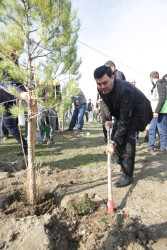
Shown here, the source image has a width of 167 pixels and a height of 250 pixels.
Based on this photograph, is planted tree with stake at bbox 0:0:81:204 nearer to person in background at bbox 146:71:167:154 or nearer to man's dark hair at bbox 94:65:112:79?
man's dark hair at bbox 94:65:112:79

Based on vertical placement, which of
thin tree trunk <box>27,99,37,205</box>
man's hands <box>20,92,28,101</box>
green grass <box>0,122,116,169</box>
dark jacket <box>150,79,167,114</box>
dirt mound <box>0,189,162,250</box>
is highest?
dark jacket <box>150,79,167,114</box>

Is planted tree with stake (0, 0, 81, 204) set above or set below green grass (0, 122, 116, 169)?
above

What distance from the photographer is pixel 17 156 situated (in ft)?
13.6

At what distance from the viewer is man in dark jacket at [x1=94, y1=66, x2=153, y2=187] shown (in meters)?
2.24

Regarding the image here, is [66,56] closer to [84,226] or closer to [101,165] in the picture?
[84,226]

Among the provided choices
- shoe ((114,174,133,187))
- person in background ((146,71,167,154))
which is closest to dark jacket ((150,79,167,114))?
person in background ((146,71,167,154))

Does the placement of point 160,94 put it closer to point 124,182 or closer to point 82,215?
point 124,182

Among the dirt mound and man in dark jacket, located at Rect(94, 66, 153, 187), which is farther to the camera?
man in dark jacket, located at Rect(94, 66, 153, 187)

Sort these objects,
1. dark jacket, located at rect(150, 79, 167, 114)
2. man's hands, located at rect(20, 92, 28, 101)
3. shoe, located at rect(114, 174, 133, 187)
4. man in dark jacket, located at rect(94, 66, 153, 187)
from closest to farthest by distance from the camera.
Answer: man's hands, located at rect(20, 92, 28, 101)
man in dark jacket, located at rect(94, 66, 153, 187)
shoe, located at rect(114, 174, 133, 187)
dark jacket, located at rect(150, 79, 167, 114)

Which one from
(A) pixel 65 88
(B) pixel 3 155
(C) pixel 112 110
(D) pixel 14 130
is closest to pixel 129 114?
(C) pixel 112 110

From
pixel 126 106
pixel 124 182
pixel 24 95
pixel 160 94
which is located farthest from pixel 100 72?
pixel 160 94

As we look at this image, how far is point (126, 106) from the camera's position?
91.0 inches

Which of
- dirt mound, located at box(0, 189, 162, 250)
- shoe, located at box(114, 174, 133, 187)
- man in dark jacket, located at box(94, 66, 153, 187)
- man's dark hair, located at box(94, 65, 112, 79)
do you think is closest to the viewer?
dirt mound, located at box(0, 189, 162, 250)

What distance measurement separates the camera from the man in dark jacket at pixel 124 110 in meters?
2.24
